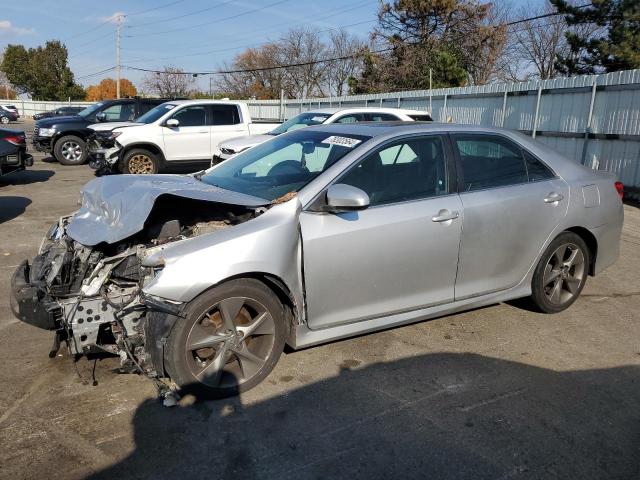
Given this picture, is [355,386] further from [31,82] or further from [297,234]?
[31,82]

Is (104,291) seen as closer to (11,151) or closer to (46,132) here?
(11,151)

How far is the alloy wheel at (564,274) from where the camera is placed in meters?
4.73

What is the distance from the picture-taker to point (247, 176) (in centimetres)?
445

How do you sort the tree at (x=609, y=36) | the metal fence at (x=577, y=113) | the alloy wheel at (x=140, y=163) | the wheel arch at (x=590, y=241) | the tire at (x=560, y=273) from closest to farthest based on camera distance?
1. the tire at (x=560, y=273)
2. the wheel arch at (x=590, y=241)
3. the metal fence at (x=577, y=113)
4. the alloy wheel at (x=140, y=163)
5. the tree at (x=609, y=36)

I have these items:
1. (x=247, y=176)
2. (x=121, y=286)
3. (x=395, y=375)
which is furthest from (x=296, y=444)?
(x=247, y=176)

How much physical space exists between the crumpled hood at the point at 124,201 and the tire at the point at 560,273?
251 cm

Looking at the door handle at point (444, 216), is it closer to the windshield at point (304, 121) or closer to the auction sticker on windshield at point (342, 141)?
the auction sticker on windshield at point (342, 141)

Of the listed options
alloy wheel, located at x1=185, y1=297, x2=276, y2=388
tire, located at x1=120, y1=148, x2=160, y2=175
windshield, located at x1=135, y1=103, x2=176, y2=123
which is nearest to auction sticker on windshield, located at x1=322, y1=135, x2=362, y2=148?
alloy wheel, located at x1=185, y1=297, x2=276, y2=388

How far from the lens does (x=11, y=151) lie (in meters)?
10.8

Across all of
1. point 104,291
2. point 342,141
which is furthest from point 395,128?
point 104,291

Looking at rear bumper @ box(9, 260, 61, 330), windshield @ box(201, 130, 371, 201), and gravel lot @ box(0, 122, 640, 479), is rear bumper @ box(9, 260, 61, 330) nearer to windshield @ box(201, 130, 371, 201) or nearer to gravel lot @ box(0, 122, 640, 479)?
gravel lot @ box(0, 122, 640, 479)

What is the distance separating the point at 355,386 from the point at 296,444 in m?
0.74

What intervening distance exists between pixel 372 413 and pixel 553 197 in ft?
8.09

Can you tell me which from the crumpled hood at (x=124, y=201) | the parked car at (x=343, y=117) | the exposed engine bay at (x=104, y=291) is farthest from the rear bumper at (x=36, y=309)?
the parked car at (x=343, y=117)
